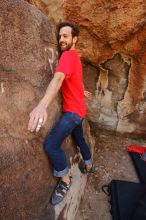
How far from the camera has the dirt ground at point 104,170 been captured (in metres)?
3.07

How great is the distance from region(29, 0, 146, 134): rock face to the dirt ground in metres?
0.16

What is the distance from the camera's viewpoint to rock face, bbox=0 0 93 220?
6.74 ft

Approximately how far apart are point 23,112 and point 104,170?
1736mm

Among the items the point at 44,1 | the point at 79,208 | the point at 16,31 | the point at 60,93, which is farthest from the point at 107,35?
the point at 79,208

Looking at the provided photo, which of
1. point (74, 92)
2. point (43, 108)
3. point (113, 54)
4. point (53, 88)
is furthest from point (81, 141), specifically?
point (113, 54)

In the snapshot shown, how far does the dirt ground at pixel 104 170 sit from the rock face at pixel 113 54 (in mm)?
161

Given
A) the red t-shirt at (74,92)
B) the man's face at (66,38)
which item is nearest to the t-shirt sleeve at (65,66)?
the red t-shirt at (74,92)

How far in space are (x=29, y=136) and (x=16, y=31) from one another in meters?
0.82

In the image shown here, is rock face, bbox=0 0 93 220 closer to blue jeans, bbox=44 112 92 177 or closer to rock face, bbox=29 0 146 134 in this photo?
blue jeans, bbox=44 112 92 177

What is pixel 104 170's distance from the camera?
3.64 m

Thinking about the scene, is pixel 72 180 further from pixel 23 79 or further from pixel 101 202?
pixel 23 79

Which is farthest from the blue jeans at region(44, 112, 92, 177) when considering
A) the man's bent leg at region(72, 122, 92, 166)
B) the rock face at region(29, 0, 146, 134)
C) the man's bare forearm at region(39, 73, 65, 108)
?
the rock face at region(29, 0, 146, 134)

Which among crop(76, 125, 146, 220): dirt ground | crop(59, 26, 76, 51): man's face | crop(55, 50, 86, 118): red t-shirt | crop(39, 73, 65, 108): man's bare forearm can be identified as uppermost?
crop(59, 26, 76, 51): man's face

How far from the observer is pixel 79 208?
119 inches
